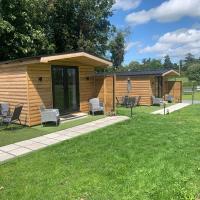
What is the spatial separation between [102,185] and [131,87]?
547 inches

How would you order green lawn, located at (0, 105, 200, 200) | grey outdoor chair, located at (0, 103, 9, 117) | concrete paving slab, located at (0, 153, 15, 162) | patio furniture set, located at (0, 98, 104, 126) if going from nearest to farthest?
green lawn, located at (0, 105, 200, 200) → concrete paving slab, located at (0, 153, 15, 162) → patio furniture set, located at (0, 98, 104, 126) → grey outdoor chair, located at (0, 103, 9, 117)

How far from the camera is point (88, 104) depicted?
1200 cm

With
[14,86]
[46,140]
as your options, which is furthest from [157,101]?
[46,140]

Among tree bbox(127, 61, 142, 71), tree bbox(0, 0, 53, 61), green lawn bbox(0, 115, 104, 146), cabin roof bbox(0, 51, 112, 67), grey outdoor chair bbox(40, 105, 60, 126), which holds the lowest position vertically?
green lawn bbox(0, 115, 104, 146)

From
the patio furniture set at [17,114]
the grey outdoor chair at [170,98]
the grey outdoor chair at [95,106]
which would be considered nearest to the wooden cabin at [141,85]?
the grey outdoor chair at [170,98]

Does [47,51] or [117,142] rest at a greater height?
[47,51]

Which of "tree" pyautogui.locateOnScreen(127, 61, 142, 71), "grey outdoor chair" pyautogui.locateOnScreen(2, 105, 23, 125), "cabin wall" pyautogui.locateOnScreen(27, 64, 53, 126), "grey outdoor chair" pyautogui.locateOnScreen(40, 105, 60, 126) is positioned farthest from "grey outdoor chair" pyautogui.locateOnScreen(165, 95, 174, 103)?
"tree" pyautogui.locateOnScreen(127, 61, 142, 71)

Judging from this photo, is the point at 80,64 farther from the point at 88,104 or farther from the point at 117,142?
the point at 117,142

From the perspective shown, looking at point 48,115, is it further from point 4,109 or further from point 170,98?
point 170,98

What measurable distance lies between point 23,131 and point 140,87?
10.6m

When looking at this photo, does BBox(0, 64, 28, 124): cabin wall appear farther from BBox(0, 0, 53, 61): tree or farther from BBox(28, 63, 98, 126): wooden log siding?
BBox(0, 0, 53, 61): tree

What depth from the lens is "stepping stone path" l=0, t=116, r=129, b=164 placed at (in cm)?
632

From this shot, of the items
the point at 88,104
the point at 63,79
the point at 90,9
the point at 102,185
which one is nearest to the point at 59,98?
the point at 63,79

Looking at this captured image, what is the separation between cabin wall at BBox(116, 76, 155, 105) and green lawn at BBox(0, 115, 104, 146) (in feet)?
27.2
